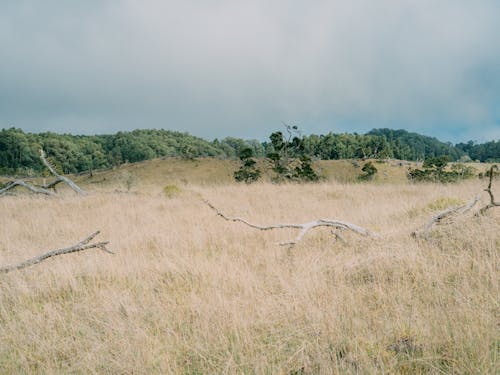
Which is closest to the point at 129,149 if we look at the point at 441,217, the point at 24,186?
the point at 24,186

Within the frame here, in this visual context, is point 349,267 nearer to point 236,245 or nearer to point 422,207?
point 236,245

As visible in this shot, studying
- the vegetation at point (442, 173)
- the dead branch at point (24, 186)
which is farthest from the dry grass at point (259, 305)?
the vegetation at point (442, 173)

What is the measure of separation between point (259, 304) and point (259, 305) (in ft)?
0.15

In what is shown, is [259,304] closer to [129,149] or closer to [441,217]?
[441,217]

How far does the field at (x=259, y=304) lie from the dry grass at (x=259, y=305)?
2cm

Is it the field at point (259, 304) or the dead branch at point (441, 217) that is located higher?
the dead branch at point (441, 217)

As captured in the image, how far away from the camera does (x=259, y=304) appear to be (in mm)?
3195

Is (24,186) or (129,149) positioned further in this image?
(129,149)

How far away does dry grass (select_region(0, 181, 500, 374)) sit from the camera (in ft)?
7.57

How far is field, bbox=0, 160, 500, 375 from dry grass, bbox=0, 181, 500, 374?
16 millimetres

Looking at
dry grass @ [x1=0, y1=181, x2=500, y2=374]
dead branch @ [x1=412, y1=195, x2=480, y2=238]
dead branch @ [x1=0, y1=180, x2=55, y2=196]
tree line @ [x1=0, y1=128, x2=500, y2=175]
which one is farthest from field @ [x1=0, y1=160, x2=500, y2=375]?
tree line @ [x1=0, y1=128, x2=500, y2=175]

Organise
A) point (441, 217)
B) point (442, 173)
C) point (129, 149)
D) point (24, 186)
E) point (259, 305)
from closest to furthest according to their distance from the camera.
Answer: point (259, 305)
point (441, 217)
point (24, 186)
point (442, 173)
point (129, 149)

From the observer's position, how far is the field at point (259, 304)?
2307mm

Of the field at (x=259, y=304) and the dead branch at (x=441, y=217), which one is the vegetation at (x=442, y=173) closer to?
the dead branch at (x=441, y=217)
